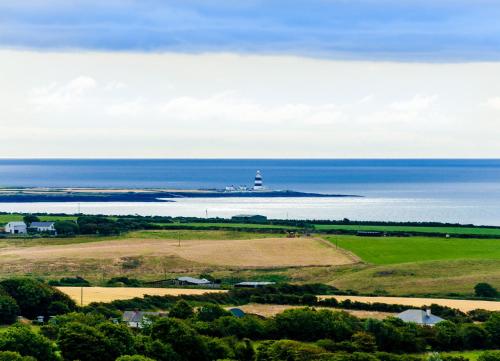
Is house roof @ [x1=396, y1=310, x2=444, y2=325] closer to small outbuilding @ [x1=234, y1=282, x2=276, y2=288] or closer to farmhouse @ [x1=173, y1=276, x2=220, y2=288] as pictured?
small outbuilding @ [x1=234, y1=282, x2=276, y2=288]

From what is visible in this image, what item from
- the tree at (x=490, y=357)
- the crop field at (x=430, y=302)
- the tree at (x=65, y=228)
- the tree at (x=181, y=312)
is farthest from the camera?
the tree at (x=65, y=228)

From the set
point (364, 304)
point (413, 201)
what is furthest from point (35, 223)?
point (413, 201)

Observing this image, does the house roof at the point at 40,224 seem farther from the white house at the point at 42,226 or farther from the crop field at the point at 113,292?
the crop field at the point at 113,292


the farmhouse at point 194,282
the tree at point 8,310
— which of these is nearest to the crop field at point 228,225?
the farmhouse at point 194,282

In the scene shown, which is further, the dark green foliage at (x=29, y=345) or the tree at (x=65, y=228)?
the tree at (x=65, y=228)

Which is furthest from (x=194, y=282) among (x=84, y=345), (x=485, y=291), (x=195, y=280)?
(x=84, y=345)

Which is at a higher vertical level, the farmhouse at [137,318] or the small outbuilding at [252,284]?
the small outbuilding at [252,284]
